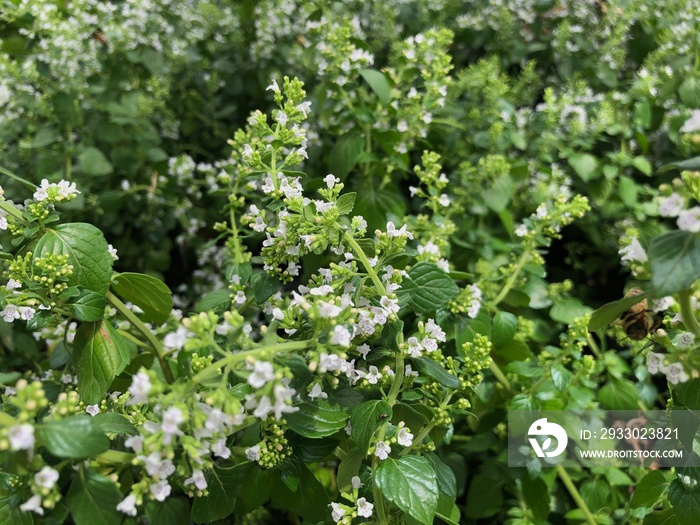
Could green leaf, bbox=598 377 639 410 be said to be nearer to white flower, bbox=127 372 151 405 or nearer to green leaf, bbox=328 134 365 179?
green leaf, bbox=328 134 365 179

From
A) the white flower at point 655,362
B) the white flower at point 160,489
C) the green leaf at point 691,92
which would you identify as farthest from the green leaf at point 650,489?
the green leaf at point 691,92

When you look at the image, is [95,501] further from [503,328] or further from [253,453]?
[503,328]

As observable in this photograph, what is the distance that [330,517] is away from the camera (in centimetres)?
107

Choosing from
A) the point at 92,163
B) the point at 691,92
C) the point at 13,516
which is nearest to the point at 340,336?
the point at 13,516

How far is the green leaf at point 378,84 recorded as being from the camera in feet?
5.00

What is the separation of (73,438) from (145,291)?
0.45 metres

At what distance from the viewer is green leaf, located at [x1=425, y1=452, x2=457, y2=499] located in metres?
1.02

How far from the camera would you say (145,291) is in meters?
1.15

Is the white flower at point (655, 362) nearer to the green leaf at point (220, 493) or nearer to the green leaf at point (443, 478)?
the green leaf at point (443, 478)

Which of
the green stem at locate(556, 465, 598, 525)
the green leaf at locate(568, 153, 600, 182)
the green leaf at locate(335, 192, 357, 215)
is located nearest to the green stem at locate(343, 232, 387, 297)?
the green leaf at locate(335, 192, 357, 215)

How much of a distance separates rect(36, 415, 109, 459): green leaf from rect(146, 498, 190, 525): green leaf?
1.39ft

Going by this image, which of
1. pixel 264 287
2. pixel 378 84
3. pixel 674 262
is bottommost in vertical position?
pixel 264 287

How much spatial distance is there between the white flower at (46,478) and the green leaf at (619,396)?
118cm

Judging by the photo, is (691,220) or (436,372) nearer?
(691,220)
